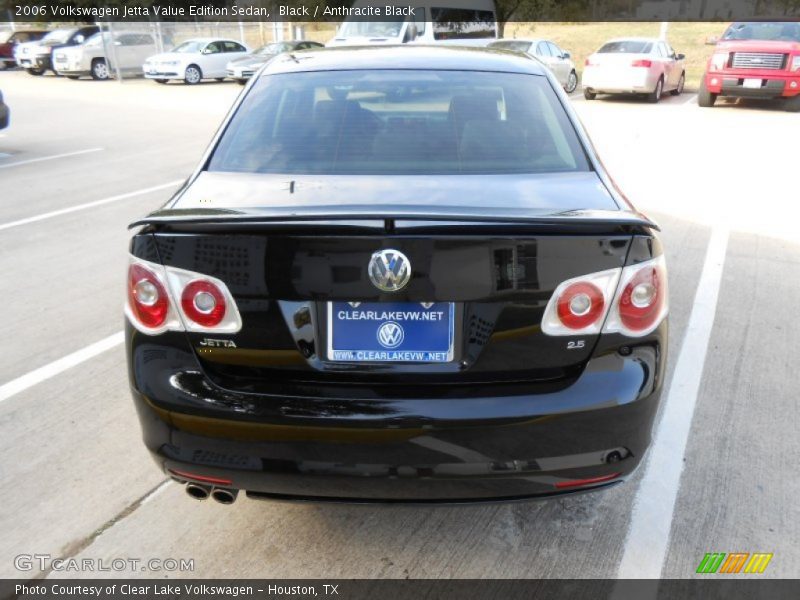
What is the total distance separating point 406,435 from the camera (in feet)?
6.75

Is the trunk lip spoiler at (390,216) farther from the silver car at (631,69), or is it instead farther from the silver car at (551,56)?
the silver car at (551,56)

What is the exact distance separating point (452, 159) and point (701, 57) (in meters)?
30.7

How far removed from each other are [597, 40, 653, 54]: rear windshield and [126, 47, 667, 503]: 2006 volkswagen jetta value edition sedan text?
55.7 feet

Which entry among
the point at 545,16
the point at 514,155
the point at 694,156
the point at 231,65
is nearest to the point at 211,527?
the point at 514,155

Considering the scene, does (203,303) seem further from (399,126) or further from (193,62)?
(193,62)

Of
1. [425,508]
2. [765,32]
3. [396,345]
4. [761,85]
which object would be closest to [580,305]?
[396,345]

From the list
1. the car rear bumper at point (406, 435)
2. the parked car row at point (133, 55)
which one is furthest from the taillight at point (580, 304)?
the parked car row at point (133, 55)

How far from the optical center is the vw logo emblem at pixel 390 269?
79.4 inches

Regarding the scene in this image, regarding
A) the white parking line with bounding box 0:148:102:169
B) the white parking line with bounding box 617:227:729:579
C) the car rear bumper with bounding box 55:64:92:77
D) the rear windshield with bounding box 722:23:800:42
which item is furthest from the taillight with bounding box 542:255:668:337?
the car rear bumper with bounding box 55:64:92:77

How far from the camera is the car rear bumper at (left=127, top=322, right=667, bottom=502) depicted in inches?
81.4

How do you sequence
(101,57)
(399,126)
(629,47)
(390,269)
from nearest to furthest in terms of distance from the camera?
(390,269) → (399,126) → (629,47) → (101,57)

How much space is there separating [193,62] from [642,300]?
78.8ft
